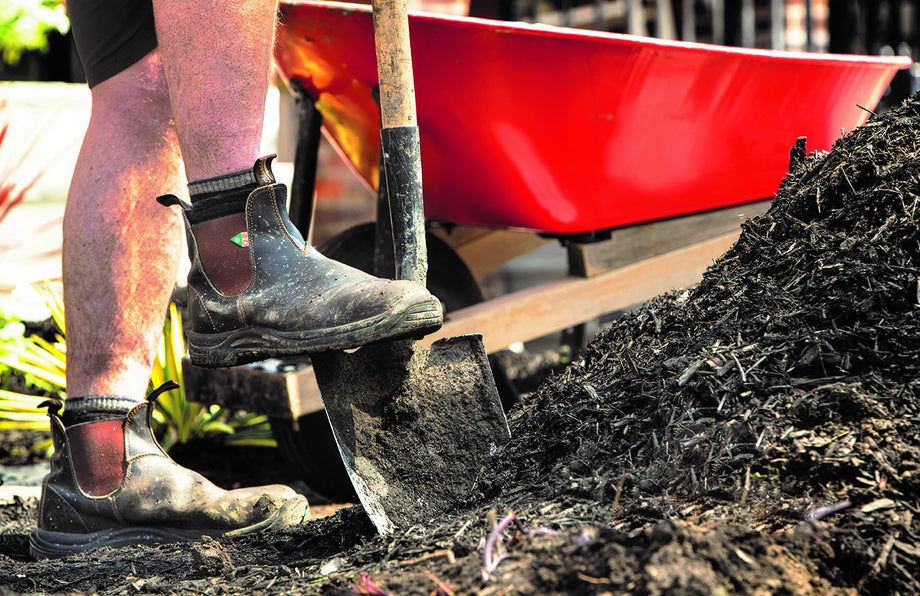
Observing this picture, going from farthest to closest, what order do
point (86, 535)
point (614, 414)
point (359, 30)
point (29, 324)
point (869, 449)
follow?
point (29, 324) → point (359, 30) → point (86, 535) → point (614, 414) → point (869, 449)

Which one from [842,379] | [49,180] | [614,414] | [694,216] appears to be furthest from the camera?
[49,180]

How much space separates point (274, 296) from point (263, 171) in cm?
20

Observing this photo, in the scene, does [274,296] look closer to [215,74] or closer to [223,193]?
[223,193]

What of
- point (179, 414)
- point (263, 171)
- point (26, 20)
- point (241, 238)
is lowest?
point (179, 414)

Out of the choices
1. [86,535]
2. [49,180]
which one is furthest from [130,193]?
[49,180]

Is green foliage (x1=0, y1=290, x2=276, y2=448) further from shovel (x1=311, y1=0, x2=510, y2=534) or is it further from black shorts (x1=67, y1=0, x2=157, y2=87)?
shovel (x1=311, y1=0, x2=510, y2=534)

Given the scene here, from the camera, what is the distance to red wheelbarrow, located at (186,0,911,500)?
5.83 feet

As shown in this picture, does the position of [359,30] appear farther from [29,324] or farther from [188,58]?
[29,324]

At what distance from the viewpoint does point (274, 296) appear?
123 cm

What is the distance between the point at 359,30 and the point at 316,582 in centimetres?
122

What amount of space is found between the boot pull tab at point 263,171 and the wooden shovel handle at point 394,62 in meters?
0.22

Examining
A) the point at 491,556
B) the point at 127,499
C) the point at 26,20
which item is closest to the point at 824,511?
the point at 491,556

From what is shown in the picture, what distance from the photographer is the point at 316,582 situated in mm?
985

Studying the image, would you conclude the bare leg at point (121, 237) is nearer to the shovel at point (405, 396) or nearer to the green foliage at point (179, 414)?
the shovel at point (405, 396)
